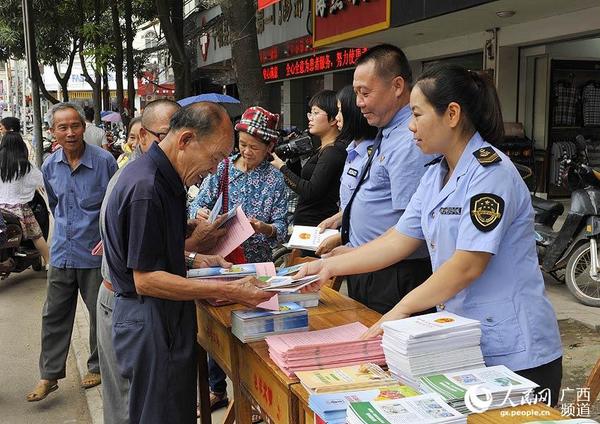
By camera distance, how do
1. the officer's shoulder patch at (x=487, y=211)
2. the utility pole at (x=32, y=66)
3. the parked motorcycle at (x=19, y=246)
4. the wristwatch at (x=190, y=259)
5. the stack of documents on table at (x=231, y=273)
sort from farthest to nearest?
the utility pole at (x=32, y=66)
the parked motorcycle at (x=19, y=246)
the wristwatch at (x=190, y=259)
the stack of documents on table at (x=231, y=273)
the officer's shoulder patch at (x=487, y=211)

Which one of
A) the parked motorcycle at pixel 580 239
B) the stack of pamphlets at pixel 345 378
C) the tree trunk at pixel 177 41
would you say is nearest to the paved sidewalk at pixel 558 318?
the parked motorcycle at pixel 580 239

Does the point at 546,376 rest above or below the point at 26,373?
above

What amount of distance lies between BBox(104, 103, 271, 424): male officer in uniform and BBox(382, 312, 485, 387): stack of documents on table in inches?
24.5

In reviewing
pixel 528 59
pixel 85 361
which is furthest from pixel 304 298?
pixel 528 59

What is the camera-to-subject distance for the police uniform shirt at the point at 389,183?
2.60 m

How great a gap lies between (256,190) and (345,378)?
1.94 meters

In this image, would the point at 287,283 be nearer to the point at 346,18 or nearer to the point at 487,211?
the point at 487,211

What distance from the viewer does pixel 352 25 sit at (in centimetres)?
946

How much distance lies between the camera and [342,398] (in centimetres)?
158

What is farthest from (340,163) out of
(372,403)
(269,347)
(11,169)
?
(11,169)

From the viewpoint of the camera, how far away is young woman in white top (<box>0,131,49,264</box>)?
6539 mm

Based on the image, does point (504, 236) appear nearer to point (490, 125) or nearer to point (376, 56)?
point (490, 125)

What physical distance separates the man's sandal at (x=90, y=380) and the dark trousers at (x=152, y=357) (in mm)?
2147

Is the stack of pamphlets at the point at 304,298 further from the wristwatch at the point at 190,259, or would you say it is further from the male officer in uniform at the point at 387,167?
the wristwatch at the point at 190,259
